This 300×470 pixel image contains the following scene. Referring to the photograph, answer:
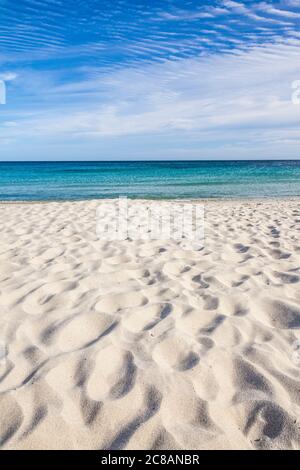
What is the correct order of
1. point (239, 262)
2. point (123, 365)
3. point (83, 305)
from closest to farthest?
point (123, 365)
point (83, 305)
point (239, 262)

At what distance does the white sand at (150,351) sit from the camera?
178cm

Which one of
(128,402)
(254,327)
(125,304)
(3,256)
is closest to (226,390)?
(128,402)

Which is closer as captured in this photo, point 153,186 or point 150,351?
point 150,351

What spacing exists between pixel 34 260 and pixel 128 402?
2894mm

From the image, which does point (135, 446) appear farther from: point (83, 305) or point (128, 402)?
point (83, 305)

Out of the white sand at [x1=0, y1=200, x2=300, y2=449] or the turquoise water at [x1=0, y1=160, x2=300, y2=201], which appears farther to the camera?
the turquoise water at [x1=0, y1=160, x2=300, y2=201]

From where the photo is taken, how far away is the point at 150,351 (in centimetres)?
241

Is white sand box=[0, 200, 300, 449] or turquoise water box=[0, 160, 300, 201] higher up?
turquoise water box=[0, 160, 300, 201]

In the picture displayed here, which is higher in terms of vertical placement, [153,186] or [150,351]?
[153,186]

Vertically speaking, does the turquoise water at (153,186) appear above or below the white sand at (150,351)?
above

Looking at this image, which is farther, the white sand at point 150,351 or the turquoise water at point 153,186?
the turquoise water at point 153,186

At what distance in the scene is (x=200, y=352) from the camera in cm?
240

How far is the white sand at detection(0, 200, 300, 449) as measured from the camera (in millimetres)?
1779
